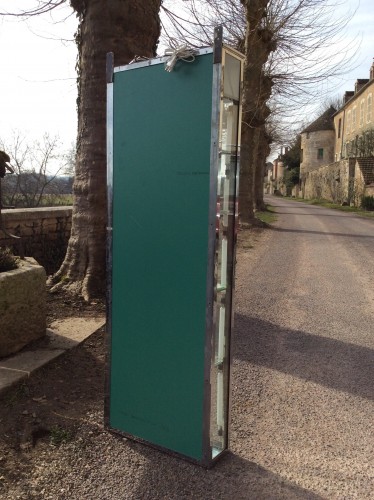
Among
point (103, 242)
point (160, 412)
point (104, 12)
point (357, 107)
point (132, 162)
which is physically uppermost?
point (357, 107)

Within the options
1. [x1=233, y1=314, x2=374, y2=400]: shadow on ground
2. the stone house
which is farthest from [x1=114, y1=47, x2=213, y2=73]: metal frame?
the stone house

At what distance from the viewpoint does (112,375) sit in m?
2.78

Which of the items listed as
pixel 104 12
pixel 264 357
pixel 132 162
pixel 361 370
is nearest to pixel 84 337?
pixel 264 357

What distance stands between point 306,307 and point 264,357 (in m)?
2.12

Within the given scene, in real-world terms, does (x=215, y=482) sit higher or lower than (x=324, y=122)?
lower

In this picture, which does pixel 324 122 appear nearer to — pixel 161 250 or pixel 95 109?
pixel 95 109

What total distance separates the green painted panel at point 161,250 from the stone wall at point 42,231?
4.53m

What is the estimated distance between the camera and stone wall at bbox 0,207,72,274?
6974 millimetres

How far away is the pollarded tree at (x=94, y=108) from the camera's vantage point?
17.3 ft

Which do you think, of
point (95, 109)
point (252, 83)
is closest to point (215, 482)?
point (95, 109)

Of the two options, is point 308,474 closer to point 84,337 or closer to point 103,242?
point 84,337

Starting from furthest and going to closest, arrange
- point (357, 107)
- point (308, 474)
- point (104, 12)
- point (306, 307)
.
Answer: point (357, 107) → point (306, 307) → point (104, 12) → point (308, 474)

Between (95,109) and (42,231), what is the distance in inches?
118

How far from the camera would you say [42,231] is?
7.68 m
